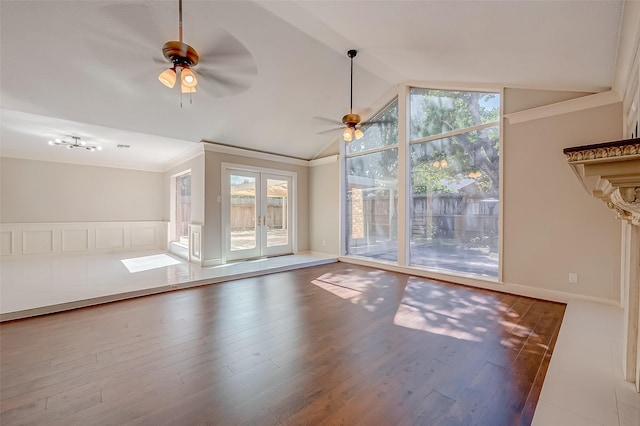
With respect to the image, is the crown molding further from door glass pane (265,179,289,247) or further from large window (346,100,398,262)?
door glass pane (265,179,289,247)

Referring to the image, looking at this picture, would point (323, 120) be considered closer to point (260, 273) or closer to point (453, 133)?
point (453, 133)

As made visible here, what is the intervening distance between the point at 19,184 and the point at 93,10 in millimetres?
5934

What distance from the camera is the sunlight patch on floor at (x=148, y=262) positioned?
17.8 feet

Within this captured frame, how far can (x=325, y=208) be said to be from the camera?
7.14 m

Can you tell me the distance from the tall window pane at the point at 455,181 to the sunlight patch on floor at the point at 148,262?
17.0 feet

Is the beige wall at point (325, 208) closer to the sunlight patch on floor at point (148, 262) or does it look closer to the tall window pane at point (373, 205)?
the tall window pane at point (373, 205)

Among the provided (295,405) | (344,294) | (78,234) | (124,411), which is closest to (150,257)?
(78,234)

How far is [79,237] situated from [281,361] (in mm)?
7611

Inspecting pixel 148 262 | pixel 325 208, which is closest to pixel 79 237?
pixel 148 262

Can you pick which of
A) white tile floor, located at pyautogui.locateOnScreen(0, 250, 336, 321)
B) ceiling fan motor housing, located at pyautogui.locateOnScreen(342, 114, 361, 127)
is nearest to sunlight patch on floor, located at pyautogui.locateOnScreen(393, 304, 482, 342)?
ceiling fan motor housing, located at pyautogui.locateOnScreen(342, 114, 361, 127)

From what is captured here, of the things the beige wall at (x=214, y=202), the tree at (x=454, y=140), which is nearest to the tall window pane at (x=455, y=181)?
the tree at (x=454, y=140)

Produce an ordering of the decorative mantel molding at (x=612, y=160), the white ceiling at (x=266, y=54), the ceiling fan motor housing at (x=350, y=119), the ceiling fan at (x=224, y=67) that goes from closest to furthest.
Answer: the decorative mantel molding at (x=612, y=160)
the white ceiling at (x=266, y=54)
the ceiling fan at (x=224, y=67)
the ceiling fan motor housing at (x=350, y=119)

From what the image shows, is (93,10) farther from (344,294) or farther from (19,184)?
(19,184)

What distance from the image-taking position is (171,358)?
2311mm
